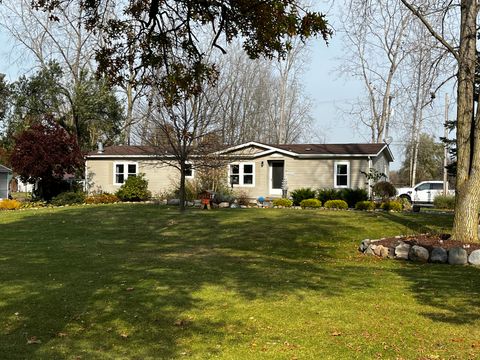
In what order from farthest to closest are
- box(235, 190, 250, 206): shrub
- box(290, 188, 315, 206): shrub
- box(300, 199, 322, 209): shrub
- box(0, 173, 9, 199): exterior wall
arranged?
box(0, 173, 9, 199): exterior wall → box(235, 190, 250, 206): shrub → box(290, 188, 315, 206): shrub → box(300, 199, 322, 209): shrub

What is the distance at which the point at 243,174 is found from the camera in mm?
29641

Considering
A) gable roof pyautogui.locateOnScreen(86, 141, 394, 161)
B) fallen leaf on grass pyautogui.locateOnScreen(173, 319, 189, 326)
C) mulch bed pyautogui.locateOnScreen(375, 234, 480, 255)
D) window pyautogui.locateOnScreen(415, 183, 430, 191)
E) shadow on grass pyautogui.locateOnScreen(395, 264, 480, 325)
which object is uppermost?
gable roof pyautogui.locateOnScreen(86, 141, 394, 161)

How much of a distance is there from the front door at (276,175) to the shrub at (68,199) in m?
10.4

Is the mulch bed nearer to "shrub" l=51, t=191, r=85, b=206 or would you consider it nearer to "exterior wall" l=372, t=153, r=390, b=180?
"exterior wall" l=372, t=153, r=390, b=180

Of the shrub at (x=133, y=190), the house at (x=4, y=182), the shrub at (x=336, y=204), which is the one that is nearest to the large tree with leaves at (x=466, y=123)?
the shrub at (x=336, y=204)

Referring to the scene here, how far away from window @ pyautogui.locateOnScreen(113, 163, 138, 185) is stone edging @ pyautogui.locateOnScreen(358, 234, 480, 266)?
21.7 m

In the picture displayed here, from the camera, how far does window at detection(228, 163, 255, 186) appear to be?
2953 cm

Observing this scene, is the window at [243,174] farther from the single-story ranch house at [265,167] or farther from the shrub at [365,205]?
the shrub at [365,205]

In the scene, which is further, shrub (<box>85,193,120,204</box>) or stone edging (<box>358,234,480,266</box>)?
shrub (<box>85,193,120,204</box>)

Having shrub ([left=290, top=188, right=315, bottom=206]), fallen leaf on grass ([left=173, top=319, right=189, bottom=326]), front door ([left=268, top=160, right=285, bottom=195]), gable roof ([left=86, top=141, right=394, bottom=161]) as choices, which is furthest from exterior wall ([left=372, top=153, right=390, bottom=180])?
fallen leaf on grass ([left=173, top=319, right=189, bottom=326])

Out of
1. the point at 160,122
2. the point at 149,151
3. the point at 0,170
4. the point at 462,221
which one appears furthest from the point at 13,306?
the point at 0,170

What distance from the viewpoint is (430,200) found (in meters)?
32.3

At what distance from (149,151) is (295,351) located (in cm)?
2593

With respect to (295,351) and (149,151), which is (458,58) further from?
(149,151)
